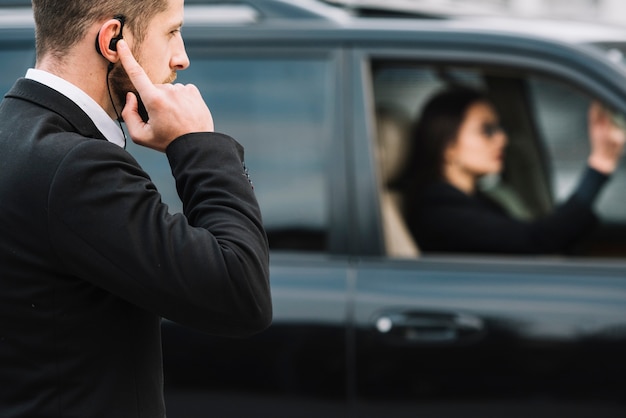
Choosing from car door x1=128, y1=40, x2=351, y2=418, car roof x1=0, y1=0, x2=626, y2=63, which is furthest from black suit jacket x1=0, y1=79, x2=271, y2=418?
car roof x1=0, y1=0, x2=626, y2=63

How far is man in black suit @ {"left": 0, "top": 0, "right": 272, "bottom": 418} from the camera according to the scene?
134 centimetres

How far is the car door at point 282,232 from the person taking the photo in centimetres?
259

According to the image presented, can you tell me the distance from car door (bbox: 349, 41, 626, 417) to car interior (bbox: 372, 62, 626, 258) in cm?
61

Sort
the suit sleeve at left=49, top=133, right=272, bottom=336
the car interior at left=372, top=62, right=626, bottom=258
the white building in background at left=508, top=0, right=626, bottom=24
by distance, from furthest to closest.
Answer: the white building in background at left=508, top=0, right=626, bottom=24, the car interior at left=372, top=62, right=626, bottom=258, the suit sleeve at left=49, top=133, right=272, bottom=336

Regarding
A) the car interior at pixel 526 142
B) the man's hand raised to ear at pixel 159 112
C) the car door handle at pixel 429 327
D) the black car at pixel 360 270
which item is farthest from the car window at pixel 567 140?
the man's hand raised to ear at pixel 159 112

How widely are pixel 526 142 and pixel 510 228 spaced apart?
2.67ft

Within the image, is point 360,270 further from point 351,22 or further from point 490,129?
point 490,129

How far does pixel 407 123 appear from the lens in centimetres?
358

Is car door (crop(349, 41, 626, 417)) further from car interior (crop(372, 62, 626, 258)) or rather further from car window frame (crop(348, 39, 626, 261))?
car interior (crop(372, 62, 626, 258))

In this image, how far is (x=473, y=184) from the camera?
3549 mm

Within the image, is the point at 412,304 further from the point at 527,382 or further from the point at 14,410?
the point at 14,410

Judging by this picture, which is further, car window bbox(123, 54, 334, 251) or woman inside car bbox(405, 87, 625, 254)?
woman inside car bbox(405, 87, 625, 254)

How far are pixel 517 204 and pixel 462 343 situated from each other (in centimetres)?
132

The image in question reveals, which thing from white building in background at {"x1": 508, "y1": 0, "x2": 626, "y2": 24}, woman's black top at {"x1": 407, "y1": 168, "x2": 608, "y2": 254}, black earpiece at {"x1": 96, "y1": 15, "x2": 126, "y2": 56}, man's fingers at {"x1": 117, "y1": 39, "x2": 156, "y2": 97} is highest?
white building in background at {"x1": 508, "y1": 0, "x2": 626, "y2": 24}
